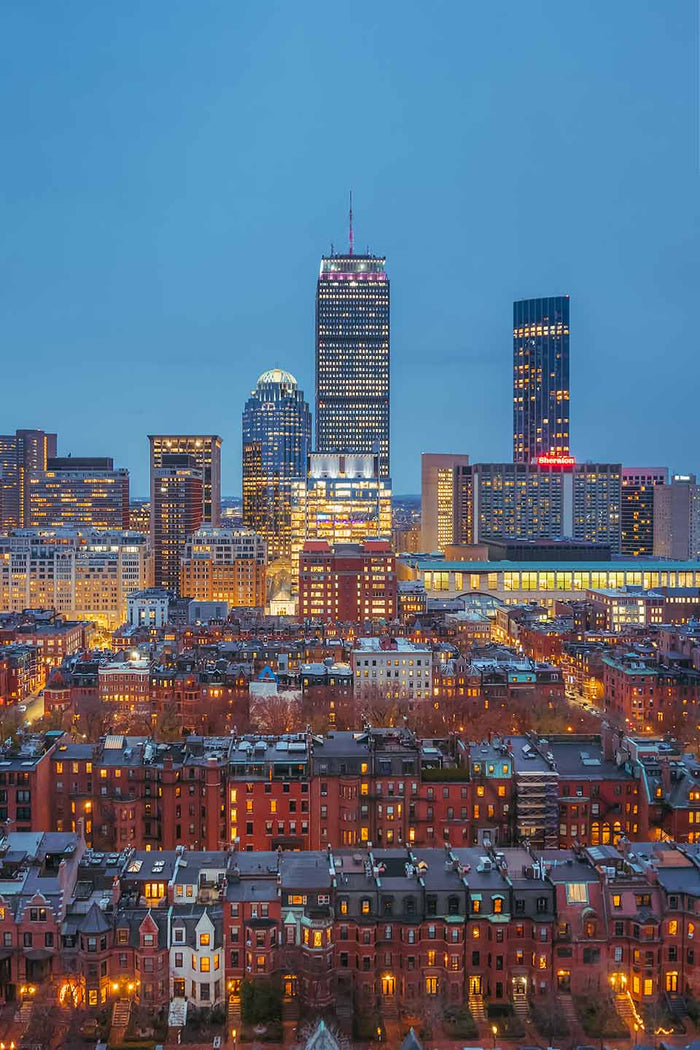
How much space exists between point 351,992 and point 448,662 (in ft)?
188

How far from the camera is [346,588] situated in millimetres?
145000

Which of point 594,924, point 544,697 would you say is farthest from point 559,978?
point 544,697

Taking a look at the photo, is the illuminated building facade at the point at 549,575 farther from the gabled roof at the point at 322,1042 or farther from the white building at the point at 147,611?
the gabled roof at the point at 322,1042

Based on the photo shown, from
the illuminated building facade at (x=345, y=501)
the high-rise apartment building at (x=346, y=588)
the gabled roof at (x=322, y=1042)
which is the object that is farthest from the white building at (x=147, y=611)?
the gabled roof at (x=322, y=1042)

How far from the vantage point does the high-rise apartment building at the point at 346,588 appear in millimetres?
144750

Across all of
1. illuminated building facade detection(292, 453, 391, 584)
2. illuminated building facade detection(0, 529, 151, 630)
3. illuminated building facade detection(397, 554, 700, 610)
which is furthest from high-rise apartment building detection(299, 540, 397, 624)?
illuminated building facade detection(292, 453, 391, 584)

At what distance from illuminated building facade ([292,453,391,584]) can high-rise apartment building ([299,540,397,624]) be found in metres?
45.5

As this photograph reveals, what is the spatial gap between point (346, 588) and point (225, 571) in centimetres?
3488

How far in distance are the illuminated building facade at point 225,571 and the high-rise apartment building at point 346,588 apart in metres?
29.2

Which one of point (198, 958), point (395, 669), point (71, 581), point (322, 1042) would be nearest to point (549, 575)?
point (71, 581)

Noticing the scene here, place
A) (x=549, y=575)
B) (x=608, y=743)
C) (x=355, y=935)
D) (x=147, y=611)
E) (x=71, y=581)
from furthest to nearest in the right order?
1. (x=549, y=575)
2. (x=71, y=581)
3. (x=147, y=611)
4. (x=608, y=743)
5. (x=355, y=935)

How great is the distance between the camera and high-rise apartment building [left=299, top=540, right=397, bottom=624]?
145 metres

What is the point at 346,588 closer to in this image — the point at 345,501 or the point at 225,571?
the point at 225,571

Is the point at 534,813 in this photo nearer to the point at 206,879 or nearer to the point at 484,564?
the point at 206,879
